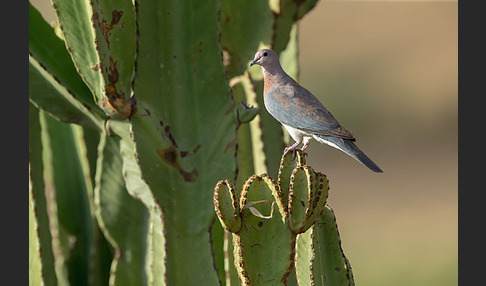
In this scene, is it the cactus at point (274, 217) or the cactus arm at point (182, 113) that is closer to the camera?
the cactus at point (274, 217)

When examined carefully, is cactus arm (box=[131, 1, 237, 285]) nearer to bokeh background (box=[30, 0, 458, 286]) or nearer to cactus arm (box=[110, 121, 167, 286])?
cactus arm (box=[110, 121, 167, 286])

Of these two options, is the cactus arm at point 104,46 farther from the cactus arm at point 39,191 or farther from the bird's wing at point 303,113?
the cactus arm at point 39,191

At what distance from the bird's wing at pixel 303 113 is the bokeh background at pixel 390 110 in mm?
5312

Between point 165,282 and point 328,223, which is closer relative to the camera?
point 328,223

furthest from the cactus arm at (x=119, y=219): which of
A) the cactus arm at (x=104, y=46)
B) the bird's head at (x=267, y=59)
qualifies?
the bird's head at (x=267, y=59)

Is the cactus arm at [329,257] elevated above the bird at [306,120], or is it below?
below

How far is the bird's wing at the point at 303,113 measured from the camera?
257cm

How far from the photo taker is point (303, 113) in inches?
103

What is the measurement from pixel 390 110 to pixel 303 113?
6761mm

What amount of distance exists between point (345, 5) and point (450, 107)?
178 centimetres

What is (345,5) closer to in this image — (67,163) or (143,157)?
(67,163)

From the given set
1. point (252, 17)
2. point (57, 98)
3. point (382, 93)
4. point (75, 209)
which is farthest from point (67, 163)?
point (382, 93)

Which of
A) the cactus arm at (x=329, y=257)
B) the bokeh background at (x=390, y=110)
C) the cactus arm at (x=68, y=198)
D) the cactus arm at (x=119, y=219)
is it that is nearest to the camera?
the cactus arm at (x=329, y=257)

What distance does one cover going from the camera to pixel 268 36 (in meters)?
3.66
